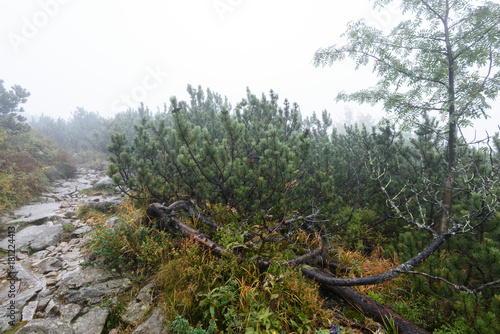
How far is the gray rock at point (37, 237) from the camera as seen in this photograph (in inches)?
168

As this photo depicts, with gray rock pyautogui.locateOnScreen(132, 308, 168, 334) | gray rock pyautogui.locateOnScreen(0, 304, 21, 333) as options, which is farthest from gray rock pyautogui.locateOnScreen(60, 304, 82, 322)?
gray rock pyautogui.locateOnScreen(132, 308, 168, 334)

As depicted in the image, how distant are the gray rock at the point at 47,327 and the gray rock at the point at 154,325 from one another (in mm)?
789

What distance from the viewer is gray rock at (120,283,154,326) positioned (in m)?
2.61

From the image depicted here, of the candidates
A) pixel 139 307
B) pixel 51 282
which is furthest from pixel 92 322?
pixel 51 282

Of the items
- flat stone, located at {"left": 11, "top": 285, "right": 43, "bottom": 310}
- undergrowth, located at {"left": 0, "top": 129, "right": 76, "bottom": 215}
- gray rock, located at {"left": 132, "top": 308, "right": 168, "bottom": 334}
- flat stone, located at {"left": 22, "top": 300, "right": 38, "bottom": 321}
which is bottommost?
gray rock, located at {"left": 132, "top": 308, "right": 168, "bottom": 334}

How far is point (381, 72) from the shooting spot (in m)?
5.30

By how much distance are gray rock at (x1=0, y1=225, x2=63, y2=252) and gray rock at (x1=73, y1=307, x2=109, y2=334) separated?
2.95m

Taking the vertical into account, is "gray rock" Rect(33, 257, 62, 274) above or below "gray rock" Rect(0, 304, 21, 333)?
above

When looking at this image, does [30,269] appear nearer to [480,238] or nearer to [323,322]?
[323,322]

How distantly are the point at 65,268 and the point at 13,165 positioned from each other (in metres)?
7.74

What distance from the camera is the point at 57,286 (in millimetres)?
3045

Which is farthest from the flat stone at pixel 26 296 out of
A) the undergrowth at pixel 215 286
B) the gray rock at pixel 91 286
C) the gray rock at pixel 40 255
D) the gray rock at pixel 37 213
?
the gray rock at pixel 37 213

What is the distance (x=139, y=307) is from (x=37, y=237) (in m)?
3.75

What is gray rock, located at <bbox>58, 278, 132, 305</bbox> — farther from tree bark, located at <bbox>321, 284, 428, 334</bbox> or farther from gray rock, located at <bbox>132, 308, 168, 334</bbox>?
tree bark, located at <bbox>321, 284, 428, 334</bbox>
